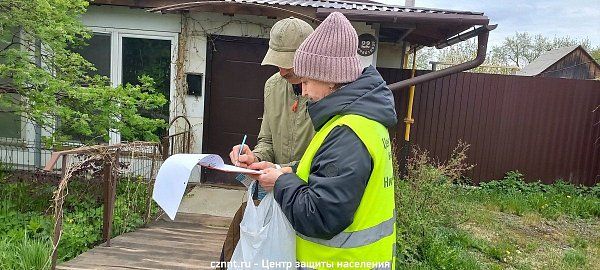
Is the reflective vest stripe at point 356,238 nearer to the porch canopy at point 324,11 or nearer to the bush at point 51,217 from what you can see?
the bush at point 51,217

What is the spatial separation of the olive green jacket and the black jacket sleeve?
684mm

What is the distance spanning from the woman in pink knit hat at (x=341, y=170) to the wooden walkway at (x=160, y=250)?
2129 millimetres

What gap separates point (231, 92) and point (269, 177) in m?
5.02

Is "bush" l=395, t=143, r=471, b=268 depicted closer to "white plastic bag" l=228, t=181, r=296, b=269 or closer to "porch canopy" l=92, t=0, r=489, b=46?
"porch canopy" l=92, t=0, r=489, b=46

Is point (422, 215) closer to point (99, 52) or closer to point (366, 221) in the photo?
point (366, 221)

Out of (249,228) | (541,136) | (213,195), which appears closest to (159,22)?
(213,195)

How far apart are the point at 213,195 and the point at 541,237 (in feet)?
13.8

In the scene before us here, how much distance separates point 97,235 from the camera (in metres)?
3.99

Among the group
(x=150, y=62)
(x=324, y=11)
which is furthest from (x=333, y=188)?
(x=150, y=62)

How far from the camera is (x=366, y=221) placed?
56.4 inches

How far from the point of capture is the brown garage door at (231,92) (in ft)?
20.6

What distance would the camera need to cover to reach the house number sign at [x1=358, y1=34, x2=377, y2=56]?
599 cm

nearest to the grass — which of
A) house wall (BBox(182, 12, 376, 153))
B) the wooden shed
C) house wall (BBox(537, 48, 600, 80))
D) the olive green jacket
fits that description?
the olive green jacket

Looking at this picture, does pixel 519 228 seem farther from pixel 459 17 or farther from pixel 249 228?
pixel 249 228
